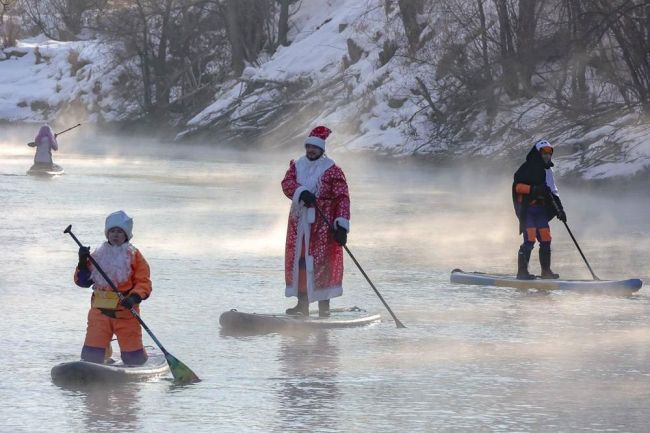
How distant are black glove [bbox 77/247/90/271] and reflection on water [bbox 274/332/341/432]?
1330mm

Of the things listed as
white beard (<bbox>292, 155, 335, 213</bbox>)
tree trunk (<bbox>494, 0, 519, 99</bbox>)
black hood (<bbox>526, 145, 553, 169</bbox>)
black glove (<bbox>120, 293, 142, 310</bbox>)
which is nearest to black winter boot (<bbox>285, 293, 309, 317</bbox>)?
white beard (<bbox>292, 155, 335, 213</bbox>)

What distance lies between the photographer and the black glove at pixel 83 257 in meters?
9.02

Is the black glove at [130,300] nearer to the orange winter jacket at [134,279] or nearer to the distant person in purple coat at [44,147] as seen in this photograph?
the orange winter jacket at [134,279]

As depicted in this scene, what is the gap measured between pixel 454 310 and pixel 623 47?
2063 cm

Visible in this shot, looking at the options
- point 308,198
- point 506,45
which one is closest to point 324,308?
point 308,198

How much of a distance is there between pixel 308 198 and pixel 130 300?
297 centimetres

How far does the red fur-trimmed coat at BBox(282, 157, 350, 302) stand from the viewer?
1211cm

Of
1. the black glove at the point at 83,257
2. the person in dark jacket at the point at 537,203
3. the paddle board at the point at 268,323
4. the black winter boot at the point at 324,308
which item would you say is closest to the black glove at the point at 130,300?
the black glove at the point at 83,257

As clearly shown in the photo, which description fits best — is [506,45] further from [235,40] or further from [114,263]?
[114,263]

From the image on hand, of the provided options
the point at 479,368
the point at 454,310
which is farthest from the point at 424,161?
the point at 479,368

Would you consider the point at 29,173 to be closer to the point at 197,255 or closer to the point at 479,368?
the point at 197,255

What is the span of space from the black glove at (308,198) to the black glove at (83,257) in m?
2.88

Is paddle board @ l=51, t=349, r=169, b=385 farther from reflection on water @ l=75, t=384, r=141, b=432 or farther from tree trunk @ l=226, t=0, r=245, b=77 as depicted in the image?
tree trunk @ l=226, t=0, r=245, b=77

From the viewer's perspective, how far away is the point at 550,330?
12109mm
